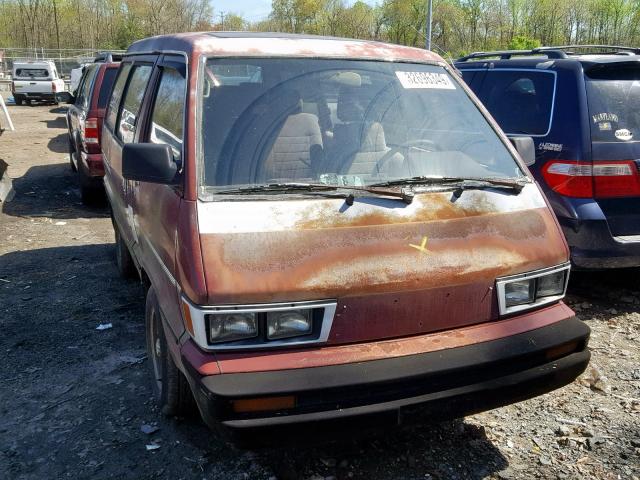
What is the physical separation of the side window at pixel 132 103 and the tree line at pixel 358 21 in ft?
126

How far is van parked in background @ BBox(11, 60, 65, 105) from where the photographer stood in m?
27.1

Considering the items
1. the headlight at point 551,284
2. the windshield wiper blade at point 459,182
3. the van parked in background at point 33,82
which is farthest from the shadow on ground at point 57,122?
the headlight at point 551,284

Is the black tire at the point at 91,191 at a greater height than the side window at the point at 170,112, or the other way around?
the side window at the point at 170,112

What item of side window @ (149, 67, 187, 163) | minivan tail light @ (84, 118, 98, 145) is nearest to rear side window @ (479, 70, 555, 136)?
side window @ (149, 67, 187, 163)

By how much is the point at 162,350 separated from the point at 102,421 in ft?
1.93

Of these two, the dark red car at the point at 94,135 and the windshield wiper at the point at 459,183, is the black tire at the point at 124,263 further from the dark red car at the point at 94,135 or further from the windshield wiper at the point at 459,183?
the windshield wiper at the point at 459,183

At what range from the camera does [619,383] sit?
384 cm

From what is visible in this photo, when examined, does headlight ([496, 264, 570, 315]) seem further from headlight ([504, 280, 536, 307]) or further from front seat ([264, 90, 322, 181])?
front seat ([264, 90, 322, 181])

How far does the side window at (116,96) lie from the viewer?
198 inches

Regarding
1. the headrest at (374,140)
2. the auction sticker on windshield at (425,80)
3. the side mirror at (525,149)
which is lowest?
the side mirror at (525,149)

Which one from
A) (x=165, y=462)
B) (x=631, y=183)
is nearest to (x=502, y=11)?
(x=631, y=183)

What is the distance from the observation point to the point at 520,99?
17.4 ft

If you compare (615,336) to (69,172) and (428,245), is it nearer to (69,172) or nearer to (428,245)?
(428,245)

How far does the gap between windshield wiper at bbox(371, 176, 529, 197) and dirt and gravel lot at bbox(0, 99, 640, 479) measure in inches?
48.1
